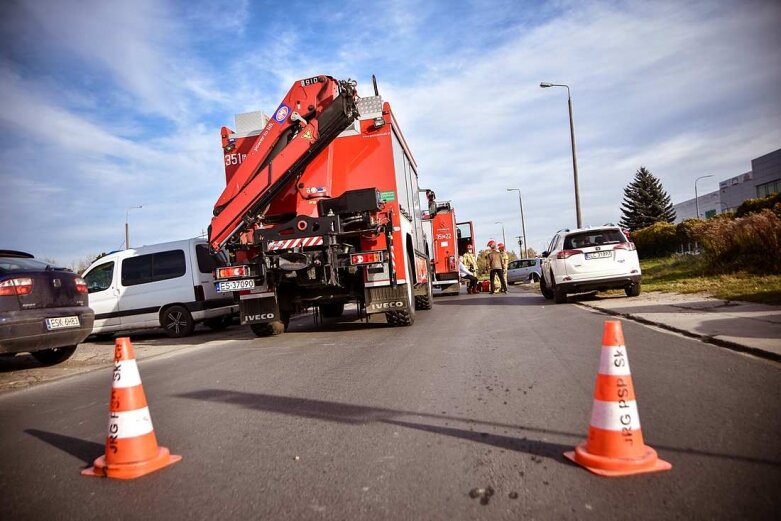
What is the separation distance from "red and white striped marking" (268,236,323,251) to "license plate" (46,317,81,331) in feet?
9.66

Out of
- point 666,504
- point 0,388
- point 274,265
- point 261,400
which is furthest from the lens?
point 274,265

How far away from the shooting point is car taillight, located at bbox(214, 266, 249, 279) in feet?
28.2

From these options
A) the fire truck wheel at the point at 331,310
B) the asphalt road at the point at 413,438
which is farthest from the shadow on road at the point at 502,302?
the asphalt road at the point at 413,438

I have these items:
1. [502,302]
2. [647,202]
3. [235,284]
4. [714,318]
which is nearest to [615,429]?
[714,318]

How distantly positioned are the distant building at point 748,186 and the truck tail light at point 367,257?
4549 cm

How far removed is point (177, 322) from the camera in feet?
37.5

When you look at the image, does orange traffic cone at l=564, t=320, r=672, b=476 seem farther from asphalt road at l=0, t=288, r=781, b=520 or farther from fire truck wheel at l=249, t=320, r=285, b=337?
fire truck wheel at l=249, t=320, r=285, b=337

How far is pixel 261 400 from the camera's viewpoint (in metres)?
4.67

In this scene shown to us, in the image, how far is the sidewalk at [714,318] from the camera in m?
5.48

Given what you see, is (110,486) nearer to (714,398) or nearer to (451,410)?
(451,410)

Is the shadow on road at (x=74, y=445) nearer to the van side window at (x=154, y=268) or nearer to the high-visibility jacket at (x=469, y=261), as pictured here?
the van side window at (x=154, y=268)

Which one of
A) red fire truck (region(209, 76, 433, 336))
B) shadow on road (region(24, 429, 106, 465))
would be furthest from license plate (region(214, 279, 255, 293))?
shadow on road (region(24, 429, 106, 465))

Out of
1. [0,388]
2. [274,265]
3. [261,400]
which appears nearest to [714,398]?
[261,400]

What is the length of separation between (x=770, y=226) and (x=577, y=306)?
202 inches
